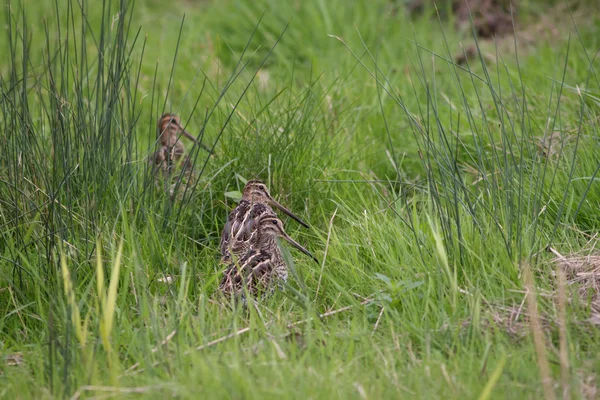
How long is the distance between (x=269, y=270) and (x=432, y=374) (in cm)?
130

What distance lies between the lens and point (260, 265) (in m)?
4.22

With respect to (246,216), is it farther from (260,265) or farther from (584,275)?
(584,275)

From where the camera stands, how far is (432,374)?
3156 millimetres

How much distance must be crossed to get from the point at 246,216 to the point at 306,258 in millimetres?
418

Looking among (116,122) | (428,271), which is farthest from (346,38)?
(428,271)

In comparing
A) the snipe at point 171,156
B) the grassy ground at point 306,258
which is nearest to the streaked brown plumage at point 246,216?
the grassy ground at point 306,258

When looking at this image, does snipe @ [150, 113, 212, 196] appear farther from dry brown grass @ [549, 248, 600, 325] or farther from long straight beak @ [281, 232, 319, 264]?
dry brown grass @ [549, 248, 600, 325]

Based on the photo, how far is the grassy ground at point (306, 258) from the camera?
3.18 meters

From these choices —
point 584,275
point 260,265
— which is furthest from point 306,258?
point 584,275

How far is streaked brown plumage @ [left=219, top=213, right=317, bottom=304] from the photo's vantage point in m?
4.04

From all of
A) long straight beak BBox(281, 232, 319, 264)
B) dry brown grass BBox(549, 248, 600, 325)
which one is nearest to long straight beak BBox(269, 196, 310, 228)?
long straight beak BBox(281, 232, 319, 264)

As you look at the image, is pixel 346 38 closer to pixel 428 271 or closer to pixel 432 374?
pixel 428 271

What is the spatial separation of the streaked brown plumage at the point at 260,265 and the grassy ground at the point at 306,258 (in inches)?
4.4

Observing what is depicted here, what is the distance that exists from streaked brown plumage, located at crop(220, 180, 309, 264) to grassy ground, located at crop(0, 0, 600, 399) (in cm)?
14
